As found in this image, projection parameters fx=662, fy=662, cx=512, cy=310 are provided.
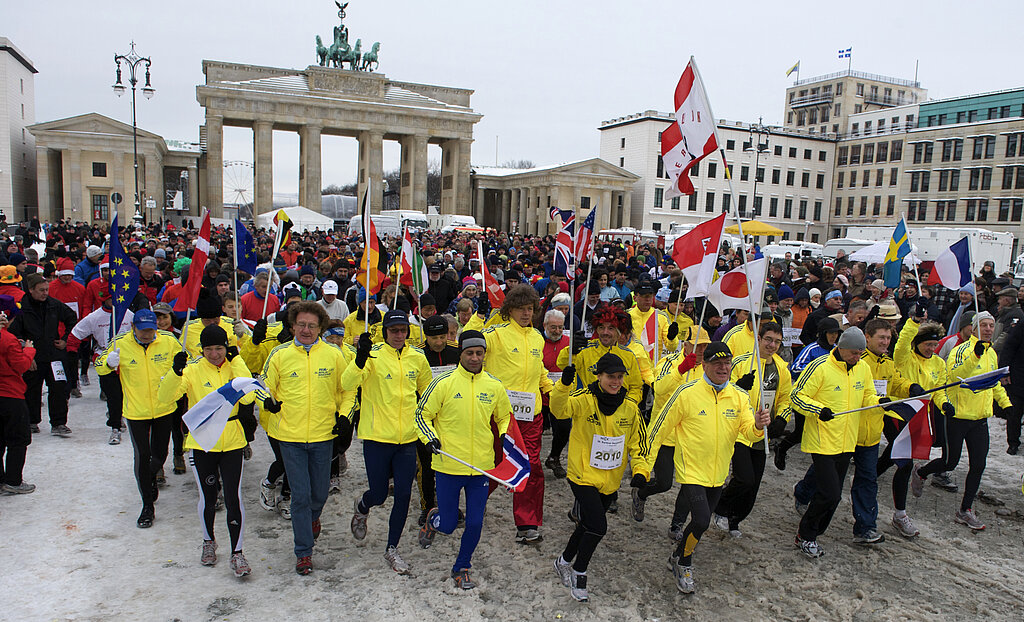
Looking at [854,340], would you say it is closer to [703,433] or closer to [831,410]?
[831,410]

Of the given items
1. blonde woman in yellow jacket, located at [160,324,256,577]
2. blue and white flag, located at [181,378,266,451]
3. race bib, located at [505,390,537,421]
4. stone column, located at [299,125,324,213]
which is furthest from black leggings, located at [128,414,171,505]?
stone column, located at [299,125,324,213]

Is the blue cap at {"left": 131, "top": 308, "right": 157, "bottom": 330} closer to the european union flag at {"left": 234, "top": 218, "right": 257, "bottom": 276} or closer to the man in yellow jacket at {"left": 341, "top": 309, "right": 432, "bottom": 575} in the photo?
the man in yellow jacket at {"left": 341, "top": 309, "right": 432, "bottom": 575}

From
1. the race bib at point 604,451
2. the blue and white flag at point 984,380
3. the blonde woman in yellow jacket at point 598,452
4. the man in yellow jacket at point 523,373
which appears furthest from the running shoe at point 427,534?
the blue and white flag at point 984,380

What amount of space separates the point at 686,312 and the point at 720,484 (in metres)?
4.31

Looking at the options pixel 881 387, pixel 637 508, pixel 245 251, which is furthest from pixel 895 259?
pixel 245 251

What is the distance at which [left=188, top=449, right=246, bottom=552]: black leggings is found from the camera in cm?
486

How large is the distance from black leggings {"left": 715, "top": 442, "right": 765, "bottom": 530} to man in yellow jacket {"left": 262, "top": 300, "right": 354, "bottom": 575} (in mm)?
3195

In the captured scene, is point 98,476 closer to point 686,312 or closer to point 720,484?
point 720,484

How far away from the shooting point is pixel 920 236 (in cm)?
3500

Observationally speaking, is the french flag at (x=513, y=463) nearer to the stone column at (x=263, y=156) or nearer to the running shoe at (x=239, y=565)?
the running shoe at (x=239, y=565)

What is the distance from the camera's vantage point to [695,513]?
4.78 metres

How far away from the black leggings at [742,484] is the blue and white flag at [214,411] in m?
3.84

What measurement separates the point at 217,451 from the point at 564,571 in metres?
2.74

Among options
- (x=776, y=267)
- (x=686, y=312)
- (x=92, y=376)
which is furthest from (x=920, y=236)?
(x=92, y=376)
